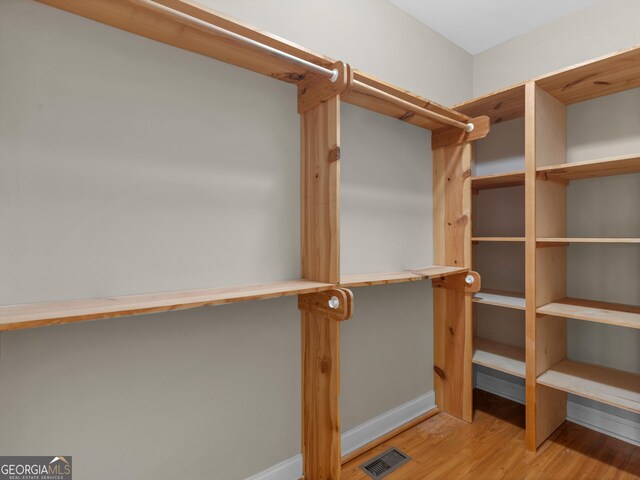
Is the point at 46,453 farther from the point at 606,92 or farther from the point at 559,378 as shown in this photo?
the point at 606,92

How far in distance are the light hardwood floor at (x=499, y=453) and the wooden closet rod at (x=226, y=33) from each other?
1892mm

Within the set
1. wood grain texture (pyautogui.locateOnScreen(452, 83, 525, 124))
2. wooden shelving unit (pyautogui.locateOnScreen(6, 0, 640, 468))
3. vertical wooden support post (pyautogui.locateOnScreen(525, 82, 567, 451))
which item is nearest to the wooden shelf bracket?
wooden shelving unit (pyautogui.locateOnScreen(6, 0, 640, 468))

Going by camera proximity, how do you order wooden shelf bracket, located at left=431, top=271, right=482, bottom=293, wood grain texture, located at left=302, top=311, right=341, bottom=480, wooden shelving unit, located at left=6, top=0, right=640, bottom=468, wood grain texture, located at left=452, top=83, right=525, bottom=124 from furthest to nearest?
wooden shelf bracket, located at left=431, top=271, right=482, bottom=293 < wood grain texture, located at left=452, top=83, right=525, bottom=124 < wood grain texture, located at left=302, top=311, right=341, bottom=480 < wooden shelving unit, located at left=6, top=0, right=640, bottom=468

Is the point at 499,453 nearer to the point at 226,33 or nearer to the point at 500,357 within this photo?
the point at 500,357

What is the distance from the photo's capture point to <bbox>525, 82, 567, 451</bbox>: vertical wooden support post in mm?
1819

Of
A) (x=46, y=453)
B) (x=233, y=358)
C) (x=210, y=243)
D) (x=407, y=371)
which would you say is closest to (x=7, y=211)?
(x=210, y=243)

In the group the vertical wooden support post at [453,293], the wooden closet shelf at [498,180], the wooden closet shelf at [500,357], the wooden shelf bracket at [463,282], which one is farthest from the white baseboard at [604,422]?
the wooden closet shelf at [498,180]

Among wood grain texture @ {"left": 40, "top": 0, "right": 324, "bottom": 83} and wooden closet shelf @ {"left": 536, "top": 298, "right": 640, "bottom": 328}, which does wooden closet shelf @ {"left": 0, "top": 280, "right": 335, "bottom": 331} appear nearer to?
wood grain texture @ {"left": 40, "top": 0, "right": 324, "bottom": 83}

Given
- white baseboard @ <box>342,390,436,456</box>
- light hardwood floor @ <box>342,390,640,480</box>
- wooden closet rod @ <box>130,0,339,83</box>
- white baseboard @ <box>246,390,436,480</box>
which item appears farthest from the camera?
white baseboard @ <box>342,390,436,456</box>

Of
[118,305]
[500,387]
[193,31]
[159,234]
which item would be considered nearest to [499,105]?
[193,31]

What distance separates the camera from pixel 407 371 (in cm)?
213

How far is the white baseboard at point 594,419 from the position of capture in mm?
1901

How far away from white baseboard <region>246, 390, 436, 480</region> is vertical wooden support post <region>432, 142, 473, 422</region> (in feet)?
0.57

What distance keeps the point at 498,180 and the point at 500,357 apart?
3.74ft
